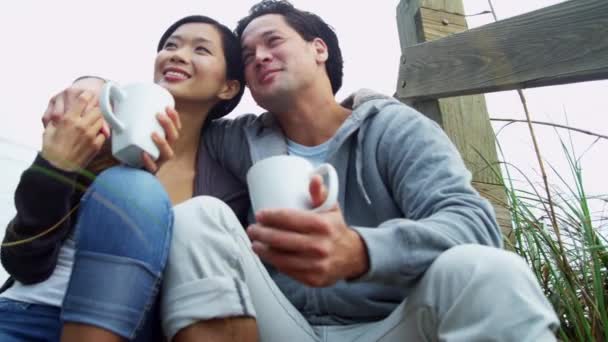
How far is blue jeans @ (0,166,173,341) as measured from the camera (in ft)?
2.21

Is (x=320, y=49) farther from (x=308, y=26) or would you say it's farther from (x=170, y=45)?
(x=170, y=45)

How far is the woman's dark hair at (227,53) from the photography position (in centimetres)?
135

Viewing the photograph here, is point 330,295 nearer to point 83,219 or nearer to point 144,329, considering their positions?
point 144,329

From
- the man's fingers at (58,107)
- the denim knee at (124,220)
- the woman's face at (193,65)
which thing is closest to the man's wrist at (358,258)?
the denim knee at (124,220)

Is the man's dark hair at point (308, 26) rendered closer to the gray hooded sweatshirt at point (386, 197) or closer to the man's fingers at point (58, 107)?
the gray hooded sweatshirt at point (386, 197)

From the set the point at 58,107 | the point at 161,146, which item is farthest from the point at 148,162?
the point at 58,107

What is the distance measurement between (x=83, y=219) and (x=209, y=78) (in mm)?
636

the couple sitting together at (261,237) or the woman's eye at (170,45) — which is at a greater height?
the woman's eye at (170,45)

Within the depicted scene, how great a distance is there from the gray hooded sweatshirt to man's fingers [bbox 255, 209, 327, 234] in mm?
88

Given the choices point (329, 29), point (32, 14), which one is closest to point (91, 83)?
point (329, 29)

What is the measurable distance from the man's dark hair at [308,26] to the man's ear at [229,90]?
126 millimetres

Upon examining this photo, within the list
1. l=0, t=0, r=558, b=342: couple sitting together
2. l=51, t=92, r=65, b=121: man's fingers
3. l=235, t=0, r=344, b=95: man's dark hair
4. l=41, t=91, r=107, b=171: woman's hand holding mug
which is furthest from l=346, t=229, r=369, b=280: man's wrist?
l=235, t=0, r=344, b=95: man's dark hair

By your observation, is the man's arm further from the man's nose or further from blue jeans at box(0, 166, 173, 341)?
Answer: the man's nose

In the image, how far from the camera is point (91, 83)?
1.11 m
